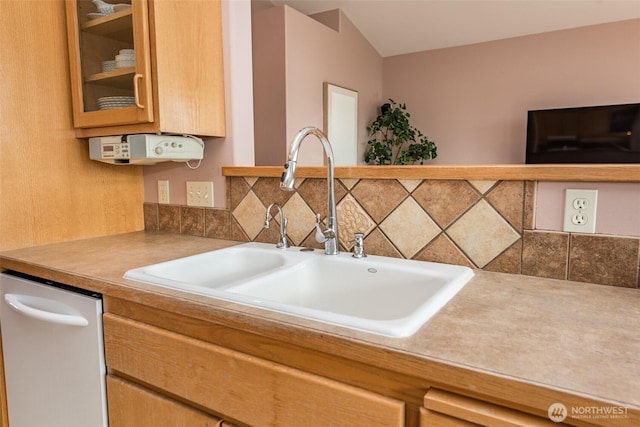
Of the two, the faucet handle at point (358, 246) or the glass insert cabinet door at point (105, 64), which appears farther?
the glass insert cabinet door at point (105, 64)

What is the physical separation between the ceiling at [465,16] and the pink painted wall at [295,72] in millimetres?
246

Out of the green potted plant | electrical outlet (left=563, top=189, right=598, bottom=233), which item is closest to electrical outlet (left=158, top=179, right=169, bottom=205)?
electrical outlet (left=563, top=189, right=598, bottom=233)

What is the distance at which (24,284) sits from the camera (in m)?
1.23

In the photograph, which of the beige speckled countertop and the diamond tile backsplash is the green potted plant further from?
the beige speckled countertop

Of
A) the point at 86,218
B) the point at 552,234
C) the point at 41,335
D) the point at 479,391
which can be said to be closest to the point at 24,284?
the point at 41,335

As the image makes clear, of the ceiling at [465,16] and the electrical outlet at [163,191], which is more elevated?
the ceiling at [465,16]

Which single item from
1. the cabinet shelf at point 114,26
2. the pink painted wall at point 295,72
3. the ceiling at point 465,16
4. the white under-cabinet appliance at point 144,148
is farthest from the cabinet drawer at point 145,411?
the ceiling at point 465,16

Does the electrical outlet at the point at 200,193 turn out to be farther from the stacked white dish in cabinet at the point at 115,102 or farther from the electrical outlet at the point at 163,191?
the stacked white dish in cabinet at the point at 115,102

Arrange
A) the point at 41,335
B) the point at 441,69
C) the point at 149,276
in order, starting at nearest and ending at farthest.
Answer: the point at 149,276 → the point at 41,335 → the point at 441,69

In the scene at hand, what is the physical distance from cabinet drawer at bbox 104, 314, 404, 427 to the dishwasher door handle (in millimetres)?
90

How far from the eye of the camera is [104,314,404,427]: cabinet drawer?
693 millimetres

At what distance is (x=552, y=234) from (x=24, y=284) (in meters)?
1.42

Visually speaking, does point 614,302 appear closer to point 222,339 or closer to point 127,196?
point 222,339

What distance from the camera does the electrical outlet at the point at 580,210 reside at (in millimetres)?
987
